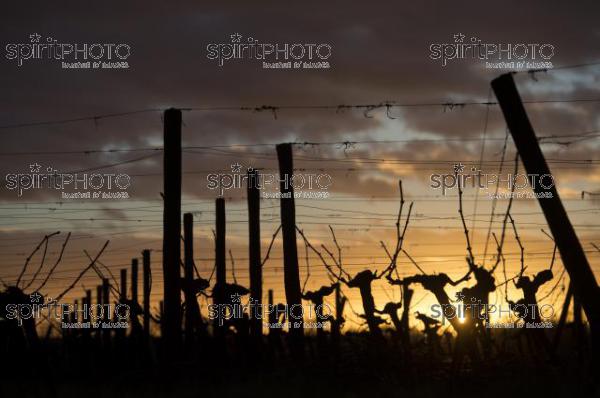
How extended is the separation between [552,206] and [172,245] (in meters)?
5.47

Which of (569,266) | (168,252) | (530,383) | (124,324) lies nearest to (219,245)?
(124,324)

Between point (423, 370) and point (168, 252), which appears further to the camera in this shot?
point (168, 252)

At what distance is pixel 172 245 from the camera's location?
12.0 meters

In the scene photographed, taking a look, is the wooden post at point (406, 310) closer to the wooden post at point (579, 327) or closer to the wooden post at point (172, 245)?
the wooden post at point (579, 327)

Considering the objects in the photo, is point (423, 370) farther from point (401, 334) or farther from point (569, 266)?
point (569, 266)

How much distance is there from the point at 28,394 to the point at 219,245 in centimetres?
626

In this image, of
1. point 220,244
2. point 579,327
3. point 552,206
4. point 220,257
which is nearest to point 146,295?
point 220,257

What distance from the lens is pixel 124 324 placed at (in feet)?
47.7

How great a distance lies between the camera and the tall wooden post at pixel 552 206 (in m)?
8.89

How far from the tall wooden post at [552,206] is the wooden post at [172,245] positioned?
16.3 ft

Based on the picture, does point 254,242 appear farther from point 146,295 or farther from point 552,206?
point 552,206

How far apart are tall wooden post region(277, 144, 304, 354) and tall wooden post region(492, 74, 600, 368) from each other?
5.30 metres

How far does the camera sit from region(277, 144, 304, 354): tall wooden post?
1344 cm

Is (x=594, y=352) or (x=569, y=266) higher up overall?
(x=569, y=266)
